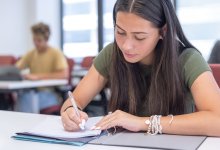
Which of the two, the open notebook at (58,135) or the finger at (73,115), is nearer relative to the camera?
the open notebook at (58,135)

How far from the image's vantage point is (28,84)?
3045mm

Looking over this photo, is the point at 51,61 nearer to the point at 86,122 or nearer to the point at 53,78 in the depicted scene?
the point at 53,78

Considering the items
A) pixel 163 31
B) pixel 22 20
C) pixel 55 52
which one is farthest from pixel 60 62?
pixel 22 20

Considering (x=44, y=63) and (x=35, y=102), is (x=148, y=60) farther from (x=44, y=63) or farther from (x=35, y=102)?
(x=44, y=63)

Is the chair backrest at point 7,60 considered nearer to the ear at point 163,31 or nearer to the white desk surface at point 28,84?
the white desk surface at point 28,84

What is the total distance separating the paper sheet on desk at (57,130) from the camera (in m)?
1.08

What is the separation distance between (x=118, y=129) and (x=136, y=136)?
10 cm

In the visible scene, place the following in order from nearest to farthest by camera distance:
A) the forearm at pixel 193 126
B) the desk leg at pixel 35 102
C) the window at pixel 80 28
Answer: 1. the forearm at pixel 193 126
2. the desk leg at pixel 35 102
3. the window at pixel 80 28

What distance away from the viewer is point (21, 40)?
Answer: 6.03 metres

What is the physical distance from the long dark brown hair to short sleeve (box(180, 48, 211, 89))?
1.0 inches

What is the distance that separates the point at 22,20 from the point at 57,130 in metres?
5.11

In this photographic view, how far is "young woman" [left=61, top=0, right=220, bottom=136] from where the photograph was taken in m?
1.12

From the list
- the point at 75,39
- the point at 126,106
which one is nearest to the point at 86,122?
the point at 126,106

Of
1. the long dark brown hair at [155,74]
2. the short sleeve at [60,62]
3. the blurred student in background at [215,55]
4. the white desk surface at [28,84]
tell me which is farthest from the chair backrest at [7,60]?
the long dark brown hair at [155,74]
